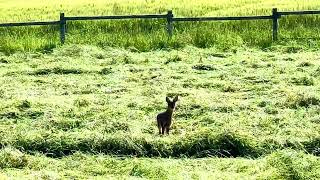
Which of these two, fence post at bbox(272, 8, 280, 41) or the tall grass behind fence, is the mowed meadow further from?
fence post at bbox(272, 8, 280, 41)

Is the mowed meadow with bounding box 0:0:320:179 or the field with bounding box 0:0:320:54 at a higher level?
the field with bounding box 0:0:320:54

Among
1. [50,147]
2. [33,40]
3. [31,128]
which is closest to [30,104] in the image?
[31,128]

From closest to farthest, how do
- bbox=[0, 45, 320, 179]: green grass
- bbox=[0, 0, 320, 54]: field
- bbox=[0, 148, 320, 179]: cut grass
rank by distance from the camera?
bbox=[0, 148, 320, 179]: cut grass → bbox=[0, 45, 320, 179]: green grass → bbox=[0, 0, 320, 54]: field

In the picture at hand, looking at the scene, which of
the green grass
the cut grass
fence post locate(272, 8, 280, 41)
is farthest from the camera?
fence post locate(272, 8, 280, 41)

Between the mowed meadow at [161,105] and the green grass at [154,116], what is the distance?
0.02 m

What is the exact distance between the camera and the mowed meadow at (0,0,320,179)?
634 cm

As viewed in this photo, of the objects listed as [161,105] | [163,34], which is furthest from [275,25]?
[161,105]

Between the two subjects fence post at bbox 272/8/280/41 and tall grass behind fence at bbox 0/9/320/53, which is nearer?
tall grass behind fence at bbox 0/9/320/53

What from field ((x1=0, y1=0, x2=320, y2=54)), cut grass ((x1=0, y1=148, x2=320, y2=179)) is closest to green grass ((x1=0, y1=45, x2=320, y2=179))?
cut grass ((x1=0, y1=148, x2=320, y2=179))

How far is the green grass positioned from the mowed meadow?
16mm

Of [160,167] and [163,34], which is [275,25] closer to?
[163,34]

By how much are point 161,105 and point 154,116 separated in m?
0.59

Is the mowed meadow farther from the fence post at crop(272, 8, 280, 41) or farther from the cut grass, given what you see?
the fence post at crop(272, 8, 280, 41)

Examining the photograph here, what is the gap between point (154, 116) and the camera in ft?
27.1
